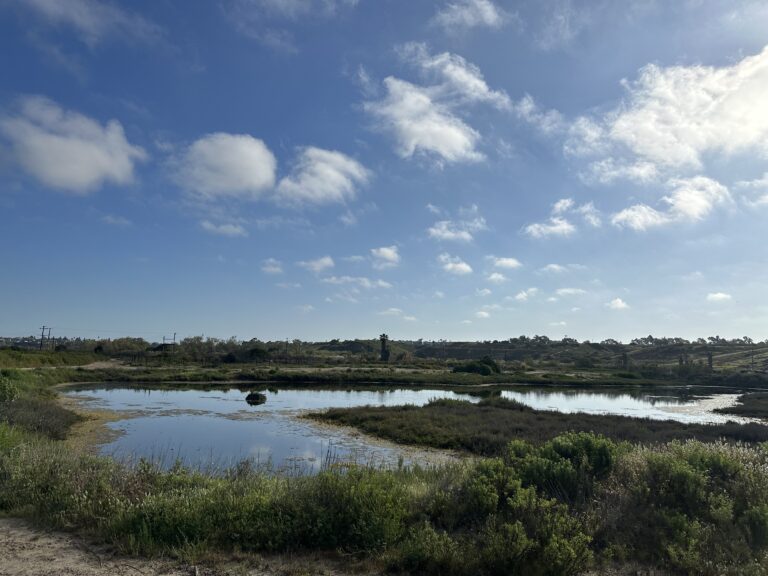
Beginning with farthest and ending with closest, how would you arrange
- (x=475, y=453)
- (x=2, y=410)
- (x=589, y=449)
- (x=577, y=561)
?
1. (x=475, y=453)
2. (x=2, y=410)
3. (x=589, y=449)
4. (x=577, y=561)

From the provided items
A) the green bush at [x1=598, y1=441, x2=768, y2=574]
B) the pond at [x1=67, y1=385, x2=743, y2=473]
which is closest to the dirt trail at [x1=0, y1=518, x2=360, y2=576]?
the green bush at [x1=598, y1=441, x2=768, y2=574]

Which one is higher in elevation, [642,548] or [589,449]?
[589,449]

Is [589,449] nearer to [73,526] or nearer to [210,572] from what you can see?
[210,572]

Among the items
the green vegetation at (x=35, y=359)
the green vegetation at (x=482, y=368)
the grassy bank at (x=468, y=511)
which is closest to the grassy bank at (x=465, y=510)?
the grassy bank at (x=468, y=511)

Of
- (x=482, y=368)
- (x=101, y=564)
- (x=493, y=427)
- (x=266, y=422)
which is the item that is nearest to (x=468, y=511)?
(x=101, y=564)

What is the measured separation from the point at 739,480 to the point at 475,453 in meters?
13.9

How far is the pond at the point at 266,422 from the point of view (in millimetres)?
18250

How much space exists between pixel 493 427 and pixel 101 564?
20676 mm

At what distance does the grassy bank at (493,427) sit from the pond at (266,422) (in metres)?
1.73

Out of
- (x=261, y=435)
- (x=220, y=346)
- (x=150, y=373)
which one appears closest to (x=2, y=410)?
(x=261, y=435)

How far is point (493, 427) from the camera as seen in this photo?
960 inches

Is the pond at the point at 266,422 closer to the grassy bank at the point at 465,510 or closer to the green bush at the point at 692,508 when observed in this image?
the grassy bank at the point at 465,510

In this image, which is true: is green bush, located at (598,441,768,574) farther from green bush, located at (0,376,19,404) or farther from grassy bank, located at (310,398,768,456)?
green bush, located at (0,376,19,404)

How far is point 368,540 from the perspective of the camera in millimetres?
6293
